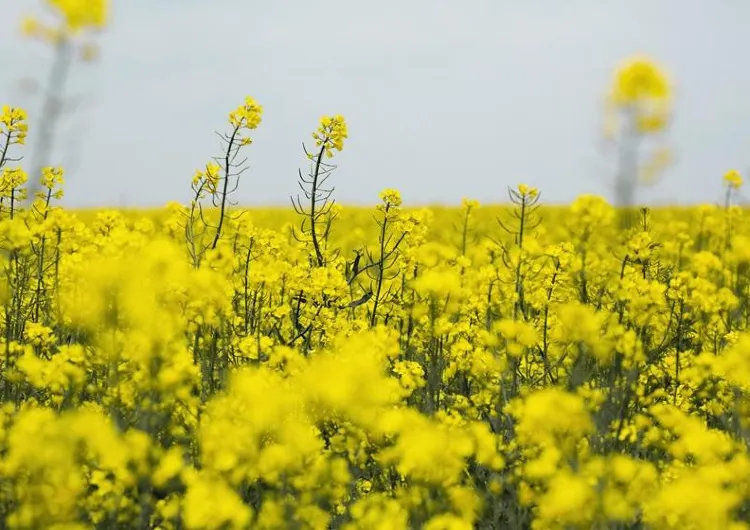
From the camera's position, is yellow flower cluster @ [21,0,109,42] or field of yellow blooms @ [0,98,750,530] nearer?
field of yellow blooms @ [0,98,750,530]

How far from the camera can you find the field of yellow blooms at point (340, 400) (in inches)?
97.0

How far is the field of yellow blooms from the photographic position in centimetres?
246

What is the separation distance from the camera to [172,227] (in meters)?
6.20

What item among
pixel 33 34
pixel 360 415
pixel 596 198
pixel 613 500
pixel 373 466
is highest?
pixel 33 34

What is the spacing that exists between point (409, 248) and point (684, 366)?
6.21 feet

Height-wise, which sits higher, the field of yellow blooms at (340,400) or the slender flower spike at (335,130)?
the slender flower spike at (335,130)

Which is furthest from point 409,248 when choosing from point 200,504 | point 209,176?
point 200,504

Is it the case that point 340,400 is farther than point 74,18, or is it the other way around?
point 74,18

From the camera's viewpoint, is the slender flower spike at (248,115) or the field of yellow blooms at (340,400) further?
the slender flower spike at (248,115)

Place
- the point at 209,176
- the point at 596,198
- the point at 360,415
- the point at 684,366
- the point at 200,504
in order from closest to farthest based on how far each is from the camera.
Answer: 1. the point at 200,504
2. the point at 360,415
3. the point at 596,198
4. the point at 684,366
5. the point at 209,176

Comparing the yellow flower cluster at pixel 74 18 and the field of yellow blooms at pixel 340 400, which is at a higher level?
the yellow flower cluster at pixel 74 18

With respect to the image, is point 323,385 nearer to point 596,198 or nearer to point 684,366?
point 596,198

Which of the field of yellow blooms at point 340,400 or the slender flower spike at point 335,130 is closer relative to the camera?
the field of yellow blooms at point 340,400

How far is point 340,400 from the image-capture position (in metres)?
2.40
